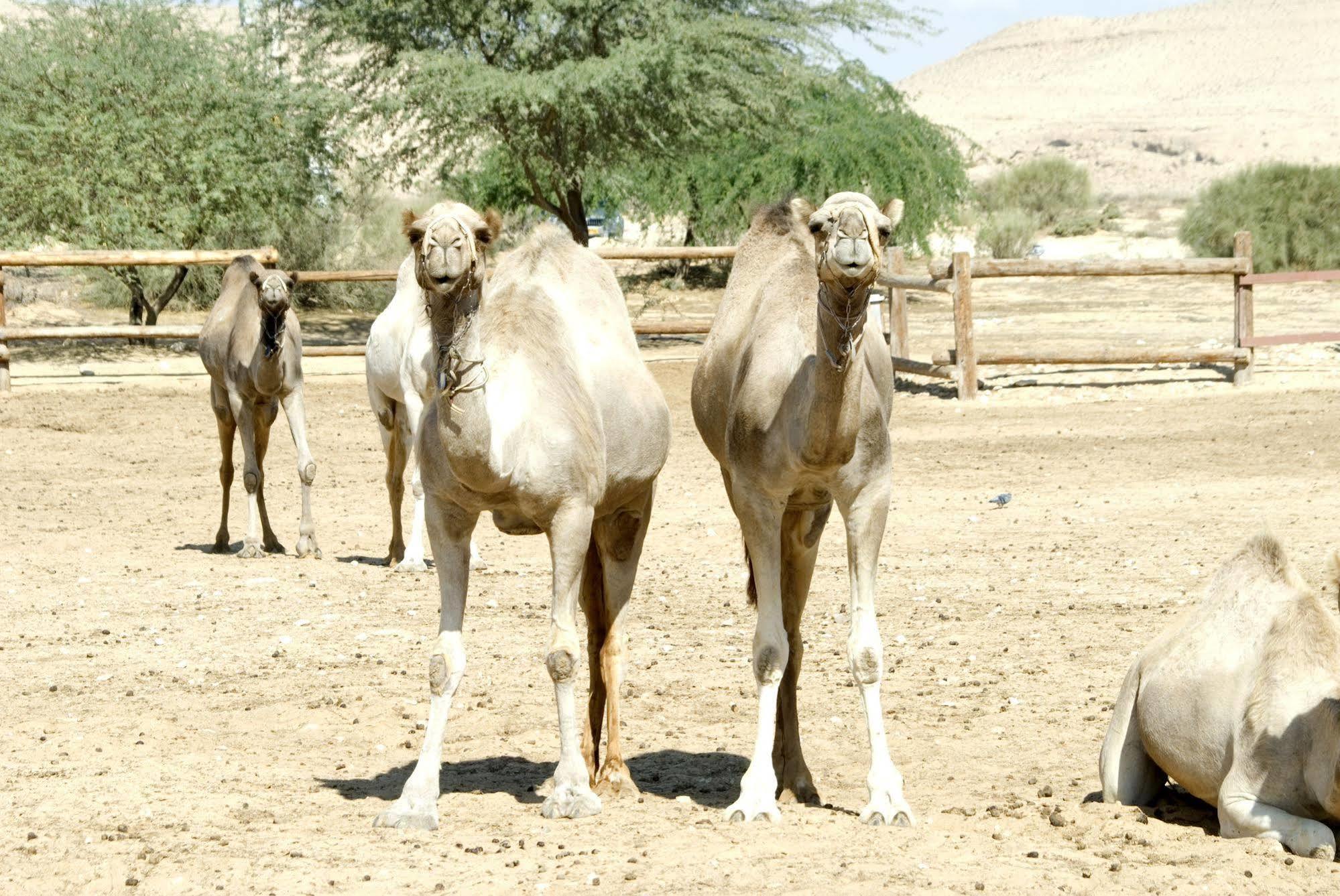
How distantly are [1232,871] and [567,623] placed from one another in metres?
2.29

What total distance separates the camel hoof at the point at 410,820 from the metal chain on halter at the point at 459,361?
1.38 metres

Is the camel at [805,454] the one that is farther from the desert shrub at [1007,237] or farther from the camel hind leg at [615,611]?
the desert shrub at [1007,237]

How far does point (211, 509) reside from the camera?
14.2m

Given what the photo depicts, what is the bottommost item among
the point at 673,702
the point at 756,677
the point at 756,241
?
the point at 673,702

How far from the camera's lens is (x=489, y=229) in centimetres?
528

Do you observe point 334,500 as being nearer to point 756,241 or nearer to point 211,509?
point 211,509

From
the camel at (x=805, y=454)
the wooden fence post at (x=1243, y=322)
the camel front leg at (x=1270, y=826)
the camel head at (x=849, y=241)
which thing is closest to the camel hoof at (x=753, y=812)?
the camel at (x=805, y=454)

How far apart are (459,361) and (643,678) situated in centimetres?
311

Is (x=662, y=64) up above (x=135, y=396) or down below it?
above

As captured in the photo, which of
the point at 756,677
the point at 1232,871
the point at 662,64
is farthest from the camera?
the point at 662,64

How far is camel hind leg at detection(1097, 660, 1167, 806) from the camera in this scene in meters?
5.57

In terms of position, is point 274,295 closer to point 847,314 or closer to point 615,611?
point 615,611

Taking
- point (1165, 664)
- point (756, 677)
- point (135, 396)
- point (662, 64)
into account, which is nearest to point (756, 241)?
point (756, 677)

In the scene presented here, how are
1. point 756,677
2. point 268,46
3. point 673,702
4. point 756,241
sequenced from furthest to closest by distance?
1. point 268,46
2. point 673,702
3. point 756,241
4. point 756,677
